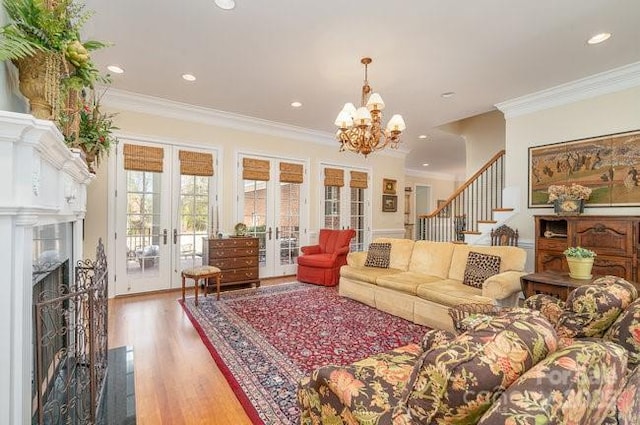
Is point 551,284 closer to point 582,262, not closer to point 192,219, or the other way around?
point 582,262

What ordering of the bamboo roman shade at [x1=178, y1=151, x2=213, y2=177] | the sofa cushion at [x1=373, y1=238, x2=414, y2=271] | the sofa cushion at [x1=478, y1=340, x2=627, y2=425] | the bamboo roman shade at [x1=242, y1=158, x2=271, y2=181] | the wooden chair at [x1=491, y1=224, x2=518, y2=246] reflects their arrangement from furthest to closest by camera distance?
1. the bamboo roman shade at [x1=242, y1=158, x2=271, y2=181]
2. the bamboo roman shade at [x1=178, y1=151, x2=213, y2=177]
3. the wooden chair at [x1=491, y1=224, x2=518, y2=246]
4. the sofa cushion at [x1=373, y1=238, x2=414, y2=271]
5. the sofa cushion at [x1=478, y1=340, x2=627, y2=425]

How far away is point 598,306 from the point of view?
146 centimetres

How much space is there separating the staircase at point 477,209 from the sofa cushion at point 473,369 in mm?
4431

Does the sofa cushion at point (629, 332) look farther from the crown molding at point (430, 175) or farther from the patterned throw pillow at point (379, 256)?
the crown molding at point (430, 175)

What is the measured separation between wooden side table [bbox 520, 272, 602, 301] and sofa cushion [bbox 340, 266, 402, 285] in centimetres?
155

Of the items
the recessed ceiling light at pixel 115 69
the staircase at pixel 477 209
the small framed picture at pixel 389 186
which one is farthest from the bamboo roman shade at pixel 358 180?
the recessed ceiling light at pixel 115 69

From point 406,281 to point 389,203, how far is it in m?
4.22

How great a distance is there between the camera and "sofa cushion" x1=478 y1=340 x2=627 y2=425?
73 cm

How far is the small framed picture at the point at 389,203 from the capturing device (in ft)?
24.9

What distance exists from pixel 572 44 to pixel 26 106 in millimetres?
4604

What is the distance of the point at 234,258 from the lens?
4.99 metres

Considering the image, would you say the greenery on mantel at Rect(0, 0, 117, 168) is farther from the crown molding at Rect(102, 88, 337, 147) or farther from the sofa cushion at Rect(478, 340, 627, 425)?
the crown molding at Rect(102, 88, 337, 147)

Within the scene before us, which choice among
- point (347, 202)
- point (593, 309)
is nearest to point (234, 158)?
point (347, 202)

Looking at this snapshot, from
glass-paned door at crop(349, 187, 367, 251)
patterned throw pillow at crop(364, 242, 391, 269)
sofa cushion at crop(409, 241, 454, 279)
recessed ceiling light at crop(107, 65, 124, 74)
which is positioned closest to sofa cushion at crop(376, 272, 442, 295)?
sofa cushion at crop(409, 241, 454, 279)
